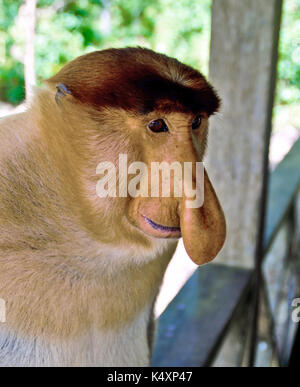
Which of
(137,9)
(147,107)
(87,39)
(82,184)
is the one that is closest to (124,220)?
(82,184)

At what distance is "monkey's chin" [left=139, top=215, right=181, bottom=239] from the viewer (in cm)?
87

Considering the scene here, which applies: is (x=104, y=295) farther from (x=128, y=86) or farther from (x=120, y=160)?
(x=128, y=86)

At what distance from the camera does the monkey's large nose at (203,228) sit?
781 millimetres

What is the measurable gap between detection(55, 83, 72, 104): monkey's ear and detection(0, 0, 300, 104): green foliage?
0.27ft

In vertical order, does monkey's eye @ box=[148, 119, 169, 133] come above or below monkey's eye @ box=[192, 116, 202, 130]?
below

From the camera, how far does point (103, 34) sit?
6.78 ft

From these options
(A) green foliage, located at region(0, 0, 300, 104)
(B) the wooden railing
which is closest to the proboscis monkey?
(A) green foliage, located at region(0, 0, 300, 104)

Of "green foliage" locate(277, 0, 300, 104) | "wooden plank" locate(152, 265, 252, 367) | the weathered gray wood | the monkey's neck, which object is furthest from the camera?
"green foliage" locate(277, 0, 300, 104)

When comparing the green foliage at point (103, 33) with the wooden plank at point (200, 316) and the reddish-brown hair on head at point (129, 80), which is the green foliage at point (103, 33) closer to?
the reddish-brown hair on head at point (129, 80)

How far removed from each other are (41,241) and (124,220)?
0.16 m

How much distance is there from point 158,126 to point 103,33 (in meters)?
1.33

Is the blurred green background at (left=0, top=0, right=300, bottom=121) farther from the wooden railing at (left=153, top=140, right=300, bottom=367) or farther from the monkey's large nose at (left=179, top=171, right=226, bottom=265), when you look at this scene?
the wooden railing at (left=153, top=140, right=300, bottom=367)

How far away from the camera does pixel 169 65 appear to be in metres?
0.86

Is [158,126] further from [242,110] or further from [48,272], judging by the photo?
[242,110]
